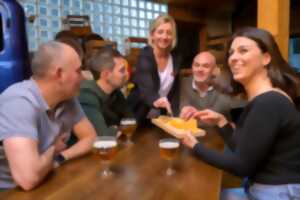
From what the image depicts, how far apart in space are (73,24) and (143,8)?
1.16 meters

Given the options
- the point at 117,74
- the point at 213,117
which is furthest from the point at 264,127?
the point at 117,74

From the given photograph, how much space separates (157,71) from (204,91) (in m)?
0.33

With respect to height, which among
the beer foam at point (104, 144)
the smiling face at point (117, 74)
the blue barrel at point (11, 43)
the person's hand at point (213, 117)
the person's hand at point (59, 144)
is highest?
the blue barrel at point (11, 43)

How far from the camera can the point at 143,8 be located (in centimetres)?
443

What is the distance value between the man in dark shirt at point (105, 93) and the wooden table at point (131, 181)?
1.48ft

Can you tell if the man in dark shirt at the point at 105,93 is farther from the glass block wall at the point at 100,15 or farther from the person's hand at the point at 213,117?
the glass block wall at the point at 100,15

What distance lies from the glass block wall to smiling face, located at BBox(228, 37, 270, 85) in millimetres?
2329

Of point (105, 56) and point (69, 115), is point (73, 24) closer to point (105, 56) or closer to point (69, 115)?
point (105, 56)

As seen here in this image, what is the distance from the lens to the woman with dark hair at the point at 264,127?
3.73 ft

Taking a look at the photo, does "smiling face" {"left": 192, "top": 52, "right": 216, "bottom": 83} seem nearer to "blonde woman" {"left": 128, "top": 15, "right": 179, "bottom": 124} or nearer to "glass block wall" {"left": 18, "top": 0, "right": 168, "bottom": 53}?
"blonde woman" {"left": 128, "top": 15, "right": 179, "bottom": 124}

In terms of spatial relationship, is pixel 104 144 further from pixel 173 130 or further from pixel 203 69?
pixel 203 69

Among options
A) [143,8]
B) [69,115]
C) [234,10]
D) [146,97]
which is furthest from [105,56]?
[234,10]

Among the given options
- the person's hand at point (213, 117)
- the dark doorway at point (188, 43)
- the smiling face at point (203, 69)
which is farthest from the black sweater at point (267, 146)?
the dark doorway at point (188, 43)

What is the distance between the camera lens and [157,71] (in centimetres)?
221
